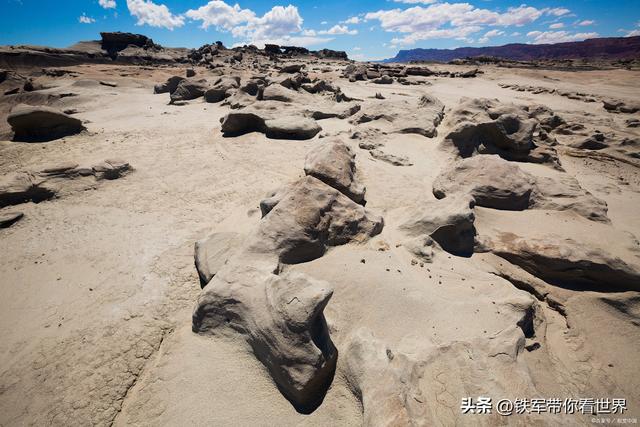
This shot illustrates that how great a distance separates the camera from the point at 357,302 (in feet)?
9.87

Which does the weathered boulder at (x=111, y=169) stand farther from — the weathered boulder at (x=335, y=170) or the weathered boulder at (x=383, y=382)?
the weathered boulder at (x=383, y=382)

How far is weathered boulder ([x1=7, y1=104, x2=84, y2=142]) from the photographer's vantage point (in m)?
7.32

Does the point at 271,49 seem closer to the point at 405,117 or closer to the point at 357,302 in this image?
the point at 405,117

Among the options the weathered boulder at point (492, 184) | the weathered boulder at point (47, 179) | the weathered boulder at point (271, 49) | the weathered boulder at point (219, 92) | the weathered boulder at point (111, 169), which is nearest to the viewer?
the weathered boulder at point (492, 184)

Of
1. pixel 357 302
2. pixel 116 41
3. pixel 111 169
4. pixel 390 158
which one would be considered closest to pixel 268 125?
pixel 390 158

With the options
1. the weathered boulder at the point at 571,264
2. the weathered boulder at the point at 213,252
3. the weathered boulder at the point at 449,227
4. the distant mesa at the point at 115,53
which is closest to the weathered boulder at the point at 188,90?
the weathered boulder at the point at 213,252

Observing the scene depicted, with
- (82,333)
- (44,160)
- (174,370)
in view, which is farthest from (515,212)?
(44,160)

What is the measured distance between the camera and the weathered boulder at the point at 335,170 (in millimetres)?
4492

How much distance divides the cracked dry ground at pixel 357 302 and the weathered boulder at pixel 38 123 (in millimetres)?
1625

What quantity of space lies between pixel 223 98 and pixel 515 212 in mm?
11195

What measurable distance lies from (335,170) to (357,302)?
2142mm

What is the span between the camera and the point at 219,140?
7.86m

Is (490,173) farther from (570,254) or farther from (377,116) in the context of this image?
(377,116)

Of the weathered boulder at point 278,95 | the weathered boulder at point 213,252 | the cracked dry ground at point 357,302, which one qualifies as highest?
the weathered boulder at point 278,95
